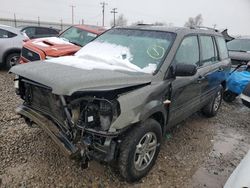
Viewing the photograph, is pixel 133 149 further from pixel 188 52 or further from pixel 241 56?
pixel 241 56

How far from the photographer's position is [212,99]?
541cm

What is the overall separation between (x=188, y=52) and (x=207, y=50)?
34.7 inches

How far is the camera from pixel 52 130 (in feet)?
9.75

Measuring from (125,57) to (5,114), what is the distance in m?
2.68

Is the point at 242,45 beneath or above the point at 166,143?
above

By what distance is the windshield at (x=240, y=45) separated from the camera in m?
9.12

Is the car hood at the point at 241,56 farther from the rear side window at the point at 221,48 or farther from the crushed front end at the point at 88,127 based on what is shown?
the crushed front end at the point at 88,127

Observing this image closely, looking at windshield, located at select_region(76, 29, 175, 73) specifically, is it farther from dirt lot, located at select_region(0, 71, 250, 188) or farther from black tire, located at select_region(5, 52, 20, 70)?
black tire, located at select_region(5, 52, 20, 70)

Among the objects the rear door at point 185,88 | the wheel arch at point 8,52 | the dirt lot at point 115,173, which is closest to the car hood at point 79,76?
the rear door at point 185,88

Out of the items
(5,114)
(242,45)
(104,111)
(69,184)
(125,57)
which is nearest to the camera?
(104,111)

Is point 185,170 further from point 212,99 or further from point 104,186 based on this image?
point 212,99

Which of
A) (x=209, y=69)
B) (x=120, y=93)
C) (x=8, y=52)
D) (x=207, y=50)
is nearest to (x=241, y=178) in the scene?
(x=120, y=93)

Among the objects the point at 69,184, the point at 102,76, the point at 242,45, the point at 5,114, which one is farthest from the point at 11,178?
the point at 242,45

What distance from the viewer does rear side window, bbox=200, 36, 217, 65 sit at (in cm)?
450
